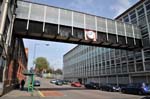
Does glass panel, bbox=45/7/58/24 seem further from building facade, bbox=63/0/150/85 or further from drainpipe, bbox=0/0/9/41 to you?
building facade, bbox=63/0/150/85

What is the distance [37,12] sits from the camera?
2122 centimetres

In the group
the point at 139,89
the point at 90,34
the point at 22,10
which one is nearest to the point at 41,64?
the point at 90,34

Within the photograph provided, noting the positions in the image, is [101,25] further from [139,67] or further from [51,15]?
[139,67]

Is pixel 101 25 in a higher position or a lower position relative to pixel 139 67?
higher

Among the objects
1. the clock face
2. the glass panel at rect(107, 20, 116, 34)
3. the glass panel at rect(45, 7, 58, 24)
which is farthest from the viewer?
the glass panel at rect(107, 20, 116, 34)

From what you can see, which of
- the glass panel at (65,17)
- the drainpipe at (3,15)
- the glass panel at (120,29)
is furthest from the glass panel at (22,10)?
the glass panel at (120,29)

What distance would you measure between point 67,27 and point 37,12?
174 inches

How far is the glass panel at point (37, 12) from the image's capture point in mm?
20903

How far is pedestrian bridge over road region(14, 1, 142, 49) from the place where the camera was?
818 inches

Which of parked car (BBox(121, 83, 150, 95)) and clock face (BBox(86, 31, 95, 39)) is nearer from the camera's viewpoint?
parked car (BBox(121, 83, 150, 95))

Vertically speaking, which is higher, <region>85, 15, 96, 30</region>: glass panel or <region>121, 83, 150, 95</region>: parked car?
<region>85, 15, 96, 30</region>: glass panel

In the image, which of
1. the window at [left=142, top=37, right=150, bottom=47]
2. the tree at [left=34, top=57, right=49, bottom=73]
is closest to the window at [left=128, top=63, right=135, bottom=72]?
the window at [left=142, top=37, right=150, bottom=47]

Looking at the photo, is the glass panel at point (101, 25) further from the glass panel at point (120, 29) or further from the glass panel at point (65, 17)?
the glass panel at point (65, 17)

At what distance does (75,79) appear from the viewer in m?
68.4
